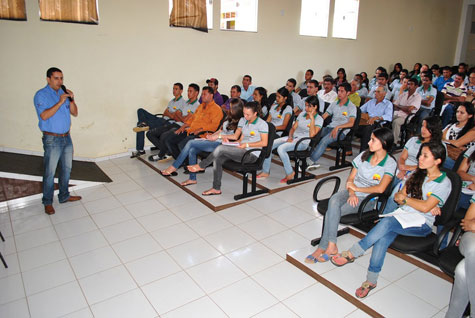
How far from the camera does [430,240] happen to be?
2.47m

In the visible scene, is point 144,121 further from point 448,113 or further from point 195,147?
point 448,113

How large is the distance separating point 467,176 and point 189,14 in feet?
Result: 16.1

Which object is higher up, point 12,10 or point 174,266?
point 12,10

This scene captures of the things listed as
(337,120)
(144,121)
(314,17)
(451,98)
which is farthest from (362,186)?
(314,17)

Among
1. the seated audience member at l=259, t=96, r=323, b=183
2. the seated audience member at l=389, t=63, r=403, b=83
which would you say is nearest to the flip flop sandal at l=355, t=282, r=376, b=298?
the seated audience member at l=259, t=96, r=323, b=183

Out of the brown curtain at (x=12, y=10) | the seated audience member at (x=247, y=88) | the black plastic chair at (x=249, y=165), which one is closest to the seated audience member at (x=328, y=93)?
the seated audience member at (x=247, y=88)

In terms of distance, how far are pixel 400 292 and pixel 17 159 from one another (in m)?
5.14

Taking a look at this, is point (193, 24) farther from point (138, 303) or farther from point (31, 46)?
point (138, 303)

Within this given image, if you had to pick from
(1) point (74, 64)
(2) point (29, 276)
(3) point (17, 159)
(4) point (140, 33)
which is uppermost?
(4) point (140, 33)

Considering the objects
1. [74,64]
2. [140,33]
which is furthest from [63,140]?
[140,33]

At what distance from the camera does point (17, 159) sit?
5.09 m

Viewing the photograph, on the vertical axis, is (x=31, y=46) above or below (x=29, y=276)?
above

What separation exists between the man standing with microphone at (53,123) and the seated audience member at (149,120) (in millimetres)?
1784

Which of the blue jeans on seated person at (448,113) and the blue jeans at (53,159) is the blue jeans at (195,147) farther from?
the blue jeans on seated person at (448,113)
